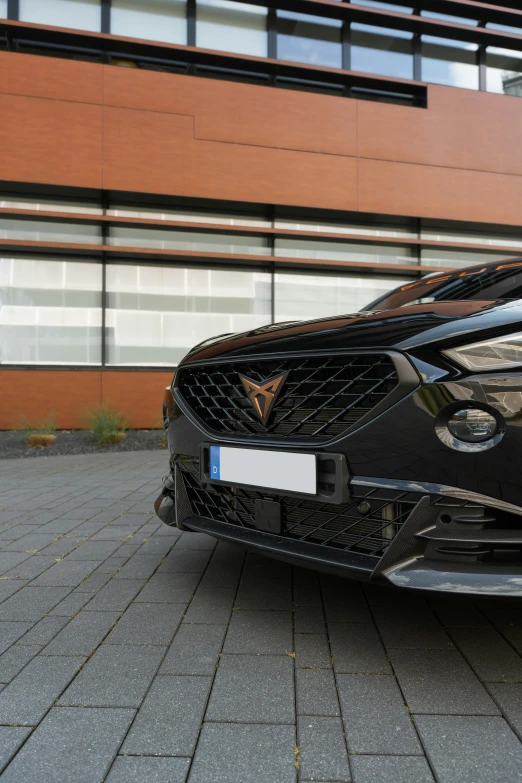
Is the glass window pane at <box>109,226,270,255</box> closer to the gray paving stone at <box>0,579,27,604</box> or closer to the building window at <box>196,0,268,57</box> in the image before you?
the building window at <box>196,0,268,57</box>

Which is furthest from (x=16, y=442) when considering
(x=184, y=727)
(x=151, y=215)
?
(x=184, y=727)

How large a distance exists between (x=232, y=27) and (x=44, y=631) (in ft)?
37.4

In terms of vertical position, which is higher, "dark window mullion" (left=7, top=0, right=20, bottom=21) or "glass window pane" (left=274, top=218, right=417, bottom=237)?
"dark window mullion" (left=7, top=0, right=20, bottom=21)

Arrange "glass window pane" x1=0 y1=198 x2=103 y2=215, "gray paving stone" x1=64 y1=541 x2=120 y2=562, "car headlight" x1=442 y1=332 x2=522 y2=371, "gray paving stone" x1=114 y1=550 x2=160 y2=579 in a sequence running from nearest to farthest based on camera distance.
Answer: "car headlight" x1=442 y1=332 x2=522 y2=371
"gray paving stone" x1=114 y1=550 x2=160 y2=579
"gray paving stone" x1=64 y1=541 x2=120 y2=562
"glass window pane" x1=0 y1=198 x2=103 y2=215

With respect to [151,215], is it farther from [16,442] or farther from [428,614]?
[428,614]

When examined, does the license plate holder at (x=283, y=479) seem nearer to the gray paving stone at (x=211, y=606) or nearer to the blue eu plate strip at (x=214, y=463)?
the blue eu plate strip at (x=214, y=463)

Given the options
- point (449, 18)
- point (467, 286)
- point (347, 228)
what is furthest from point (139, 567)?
point (449, 18)

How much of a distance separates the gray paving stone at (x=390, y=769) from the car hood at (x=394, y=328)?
3.75ft

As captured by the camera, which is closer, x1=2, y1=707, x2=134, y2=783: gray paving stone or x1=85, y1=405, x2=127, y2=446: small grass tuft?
x1=2, y1=707, x2=134, y2=783: gray paving stone

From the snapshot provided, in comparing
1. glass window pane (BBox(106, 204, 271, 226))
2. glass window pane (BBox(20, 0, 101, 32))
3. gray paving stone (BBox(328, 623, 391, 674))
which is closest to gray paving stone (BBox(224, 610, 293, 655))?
gray paving stone (BBox(328, 623, 391, 674))

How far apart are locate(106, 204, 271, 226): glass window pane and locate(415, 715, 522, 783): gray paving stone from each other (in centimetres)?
975

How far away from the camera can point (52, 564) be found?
311 centimetres

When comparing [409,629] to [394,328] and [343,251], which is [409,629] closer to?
[394,328]

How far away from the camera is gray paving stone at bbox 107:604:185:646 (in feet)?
7.11
